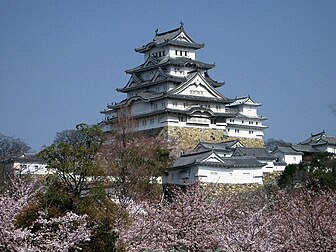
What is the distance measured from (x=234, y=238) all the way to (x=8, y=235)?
15.6 feet

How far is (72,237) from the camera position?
1212cm

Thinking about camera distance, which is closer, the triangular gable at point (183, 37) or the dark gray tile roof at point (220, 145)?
the dark gray tile roof at point (220, 145)

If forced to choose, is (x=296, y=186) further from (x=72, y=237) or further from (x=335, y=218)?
(x=72, y=237)

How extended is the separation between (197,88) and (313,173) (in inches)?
554

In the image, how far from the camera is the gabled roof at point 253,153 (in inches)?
1440

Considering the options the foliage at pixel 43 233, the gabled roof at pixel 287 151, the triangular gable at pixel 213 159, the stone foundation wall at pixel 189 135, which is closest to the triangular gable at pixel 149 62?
the stone foundation wall at pixel 189 135

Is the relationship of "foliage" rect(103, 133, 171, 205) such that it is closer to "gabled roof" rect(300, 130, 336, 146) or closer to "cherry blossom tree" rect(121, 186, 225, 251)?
"cherry blossom tree" rect(121, 186, 225, 251)

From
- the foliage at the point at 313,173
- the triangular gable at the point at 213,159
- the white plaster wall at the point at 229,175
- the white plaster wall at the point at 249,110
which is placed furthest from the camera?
the white plaster wall at the point at 249,110

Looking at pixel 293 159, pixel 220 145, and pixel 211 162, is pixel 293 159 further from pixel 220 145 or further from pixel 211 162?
pixel 211 162

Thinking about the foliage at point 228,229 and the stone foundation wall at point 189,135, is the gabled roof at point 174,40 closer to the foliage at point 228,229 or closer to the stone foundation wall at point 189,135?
the stone foundation wall at point 189,135

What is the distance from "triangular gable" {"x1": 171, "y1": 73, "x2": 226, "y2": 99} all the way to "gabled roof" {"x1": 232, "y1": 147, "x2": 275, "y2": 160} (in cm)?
514

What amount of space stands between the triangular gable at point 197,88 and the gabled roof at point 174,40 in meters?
4.15

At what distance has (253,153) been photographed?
37.7 meters

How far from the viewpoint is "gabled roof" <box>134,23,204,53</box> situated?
4391 centimetres
